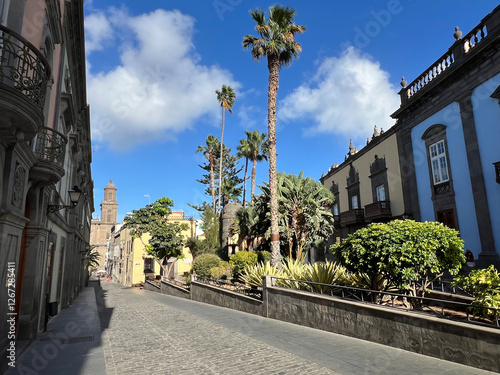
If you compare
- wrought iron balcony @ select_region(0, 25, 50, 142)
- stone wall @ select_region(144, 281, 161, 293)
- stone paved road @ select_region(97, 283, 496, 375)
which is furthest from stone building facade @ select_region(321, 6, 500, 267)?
stone wall @ select_region(144, 281, 161, 293)

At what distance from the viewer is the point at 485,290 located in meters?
6.09

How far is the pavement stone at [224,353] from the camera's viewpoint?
561 centimetres

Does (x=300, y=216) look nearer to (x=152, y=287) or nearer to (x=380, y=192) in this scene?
(x=380, y=192)

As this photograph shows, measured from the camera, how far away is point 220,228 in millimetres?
29500

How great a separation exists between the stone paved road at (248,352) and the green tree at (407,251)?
1942 mm

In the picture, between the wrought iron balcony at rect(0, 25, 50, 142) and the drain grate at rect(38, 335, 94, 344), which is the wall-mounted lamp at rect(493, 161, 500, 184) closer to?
the wrought iron balcony at rect(0, 25, 50, 142)

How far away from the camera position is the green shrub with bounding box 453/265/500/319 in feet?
19.1

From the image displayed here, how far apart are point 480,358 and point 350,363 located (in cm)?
219

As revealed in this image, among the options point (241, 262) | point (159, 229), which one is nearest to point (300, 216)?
point (241, 262)

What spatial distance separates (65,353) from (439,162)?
18237mm

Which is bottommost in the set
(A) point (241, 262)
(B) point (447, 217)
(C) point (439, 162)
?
(A) point (241, 262)

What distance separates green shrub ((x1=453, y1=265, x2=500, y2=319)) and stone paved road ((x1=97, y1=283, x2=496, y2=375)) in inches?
45.0

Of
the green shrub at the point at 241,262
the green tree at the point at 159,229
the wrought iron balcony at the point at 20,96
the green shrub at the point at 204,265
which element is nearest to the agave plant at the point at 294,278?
the green shrub at the point at 241,262

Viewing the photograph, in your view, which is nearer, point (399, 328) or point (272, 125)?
point (399, 328)
